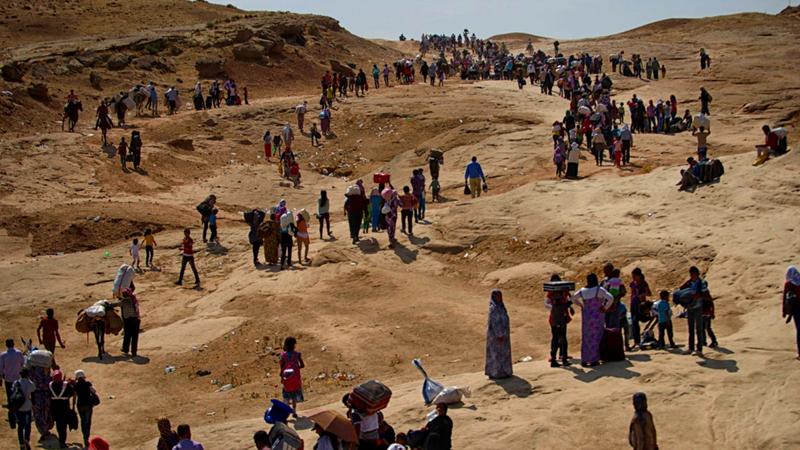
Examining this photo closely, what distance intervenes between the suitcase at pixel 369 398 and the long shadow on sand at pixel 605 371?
12.1 feet

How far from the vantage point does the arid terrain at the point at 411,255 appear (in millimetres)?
12406

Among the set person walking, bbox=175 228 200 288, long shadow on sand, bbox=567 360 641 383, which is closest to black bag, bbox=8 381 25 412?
long shadow on sand, bbox=567 360 641 383

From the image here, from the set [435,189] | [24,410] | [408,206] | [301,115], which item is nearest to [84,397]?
[24,410]

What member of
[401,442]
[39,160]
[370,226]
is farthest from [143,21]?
Result: [401,442]

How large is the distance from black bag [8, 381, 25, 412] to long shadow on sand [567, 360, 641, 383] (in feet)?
24.5

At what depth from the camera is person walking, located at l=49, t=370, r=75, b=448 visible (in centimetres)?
1374

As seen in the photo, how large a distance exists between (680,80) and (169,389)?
32909 mm

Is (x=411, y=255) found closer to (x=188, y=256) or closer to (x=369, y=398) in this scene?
(x=188, y=256)

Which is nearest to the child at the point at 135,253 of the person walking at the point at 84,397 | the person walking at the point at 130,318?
the person walking at the point at 130,318

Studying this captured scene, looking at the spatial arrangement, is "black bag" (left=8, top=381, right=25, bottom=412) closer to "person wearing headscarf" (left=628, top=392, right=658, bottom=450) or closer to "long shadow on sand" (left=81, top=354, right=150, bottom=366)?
"long shadow on sand" (left=81, top=354, right=150, bottom=366)

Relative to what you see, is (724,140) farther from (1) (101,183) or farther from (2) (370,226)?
(1) (101,183)

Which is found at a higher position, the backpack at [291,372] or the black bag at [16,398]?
the backpack at [291,372]

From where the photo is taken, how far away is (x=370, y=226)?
24.7 meters

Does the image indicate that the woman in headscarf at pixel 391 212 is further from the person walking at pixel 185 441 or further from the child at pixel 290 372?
the person walking at pixel 185 441
